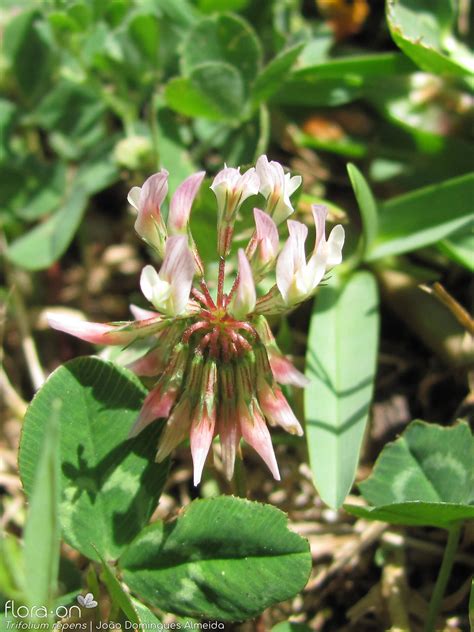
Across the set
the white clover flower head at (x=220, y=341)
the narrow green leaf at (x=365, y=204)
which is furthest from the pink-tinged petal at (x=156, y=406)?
the narrow green leaf at (x=365, y=204)

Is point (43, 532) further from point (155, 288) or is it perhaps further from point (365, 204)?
point (365, 204)

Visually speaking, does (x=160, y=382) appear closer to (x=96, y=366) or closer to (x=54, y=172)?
(x=96, y=366)

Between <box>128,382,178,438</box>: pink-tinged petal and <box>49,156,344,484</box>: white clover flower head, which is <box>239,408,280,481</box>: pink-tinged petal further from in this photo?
<box>128,382,178,438</box>: pink-tinged petal

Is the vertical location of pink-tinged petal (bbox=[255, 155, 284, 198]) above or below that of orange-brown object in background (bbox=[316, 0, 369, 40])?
above

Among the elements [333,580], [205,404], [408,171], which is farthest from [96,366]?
[408,171]

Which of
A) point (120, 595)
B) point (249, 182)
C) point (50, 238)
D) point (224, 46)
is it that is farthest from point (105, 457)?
point (224, 46)

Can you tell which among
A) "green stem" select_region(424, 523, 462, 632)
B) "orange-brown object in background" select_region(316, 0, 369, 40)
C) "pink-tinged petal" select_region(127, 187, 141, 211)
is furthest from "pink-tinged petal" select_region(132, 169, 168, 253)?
"orange-brown object in background" select_region(316, 0, 369, 40)
